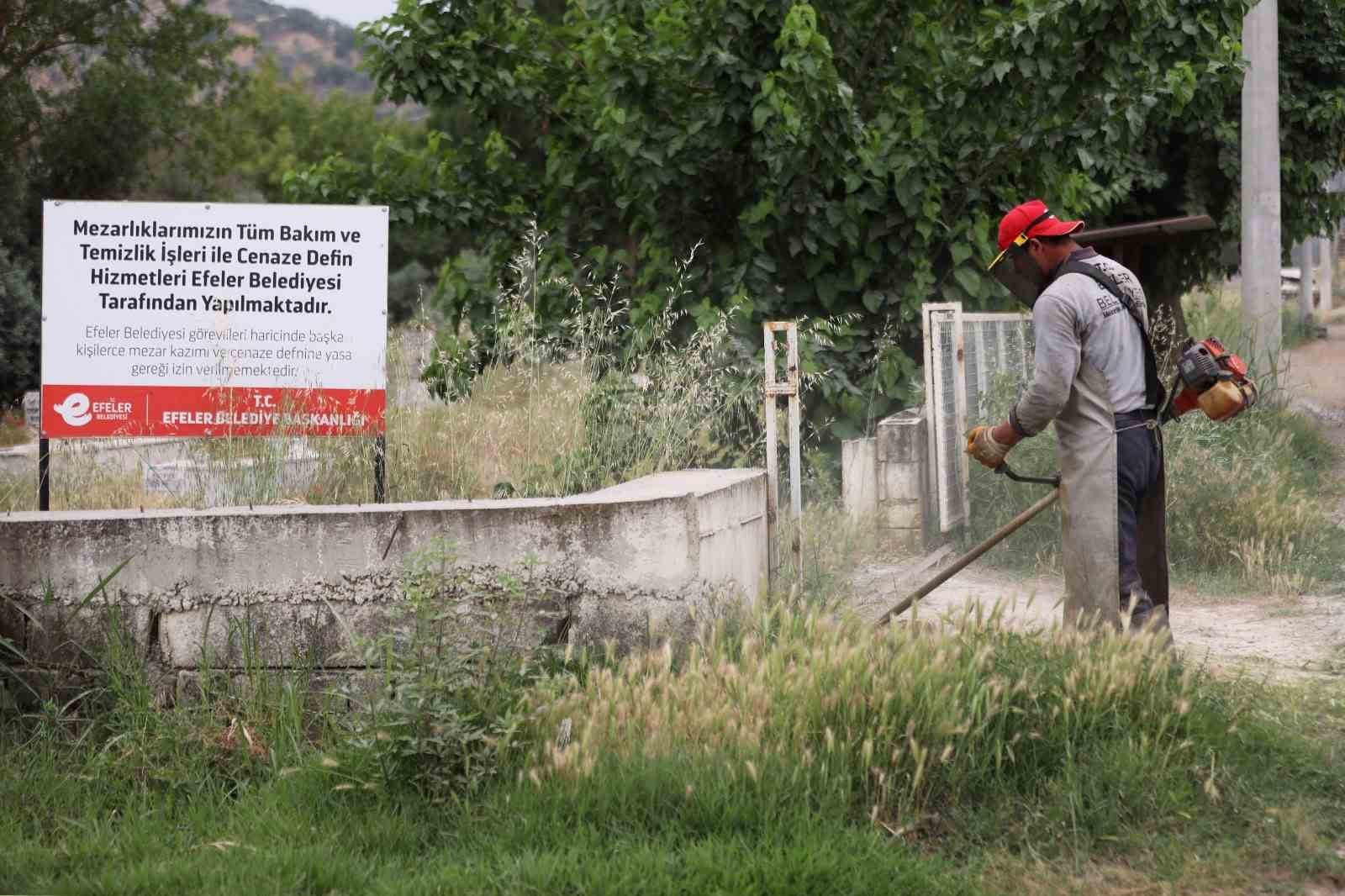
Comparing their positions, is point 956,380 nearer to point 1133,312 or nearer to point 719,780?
point 1133,312

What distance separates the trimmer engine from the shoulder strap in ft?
0.26

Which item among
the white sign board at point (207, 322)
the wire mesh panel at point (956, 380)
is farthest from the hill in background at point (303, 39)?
the white sign board at point (207, 322)

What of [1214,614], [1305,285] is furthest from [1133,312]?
[1305,285]

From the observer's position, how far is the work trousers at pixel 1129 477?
5.82 meters

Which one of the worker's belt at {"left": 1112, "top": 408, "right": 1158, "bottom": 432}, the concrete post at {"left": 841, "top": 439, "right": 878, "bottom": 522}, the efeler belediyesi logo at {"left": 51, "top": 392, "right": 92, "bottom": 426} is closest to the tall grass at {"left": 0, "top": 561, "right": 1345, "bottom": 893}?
the worker's belt at {"left": 1112, "top": 408, "right": 1158, "bottom": 432}

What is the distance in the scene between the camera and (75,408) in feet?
21.5

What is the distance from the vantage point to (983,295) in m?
10.4

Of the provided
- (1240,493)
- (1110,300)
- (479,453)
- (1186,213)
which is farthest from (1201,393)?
(1186,213)

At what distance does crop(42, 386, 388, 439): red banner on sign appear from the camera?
Answer: 6555 mm

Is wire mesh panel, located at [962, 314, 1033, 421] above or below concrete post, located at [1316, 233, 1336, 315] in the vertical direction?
below

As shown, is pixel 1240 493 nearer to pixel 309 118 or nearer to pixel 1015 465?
pixel 1015 465

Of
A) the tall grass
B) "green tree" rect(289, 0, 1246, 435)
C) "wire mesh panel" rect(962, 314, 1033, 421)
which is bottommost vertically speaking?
the tall grass

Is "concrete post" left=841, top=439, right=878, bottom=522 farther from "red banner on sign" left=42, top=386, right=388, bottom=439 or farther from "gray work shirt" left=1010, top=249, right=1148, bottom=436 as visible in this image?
"red banner on sign" left=42, top=386, right=388, bottom=439

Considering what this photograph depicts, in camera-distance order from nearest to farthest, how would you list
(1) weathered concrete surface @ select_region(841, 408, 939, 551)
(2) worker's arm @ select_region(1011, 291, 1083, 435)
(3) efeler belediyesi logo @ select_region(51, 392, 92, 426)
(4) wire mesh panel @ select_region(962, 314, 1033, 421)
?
1. (2) worker's arm @ select_region(1011, 291, 1083, 435)
2. (3) efeler belediyesi logo @ select_region(51, 392, 92, 426)
3. (1) weathered concrete surface @ select_region(841, 408, 939, 551)
4. (4) wire mesh panel @ select_region(962, 314, 1033, 421)
